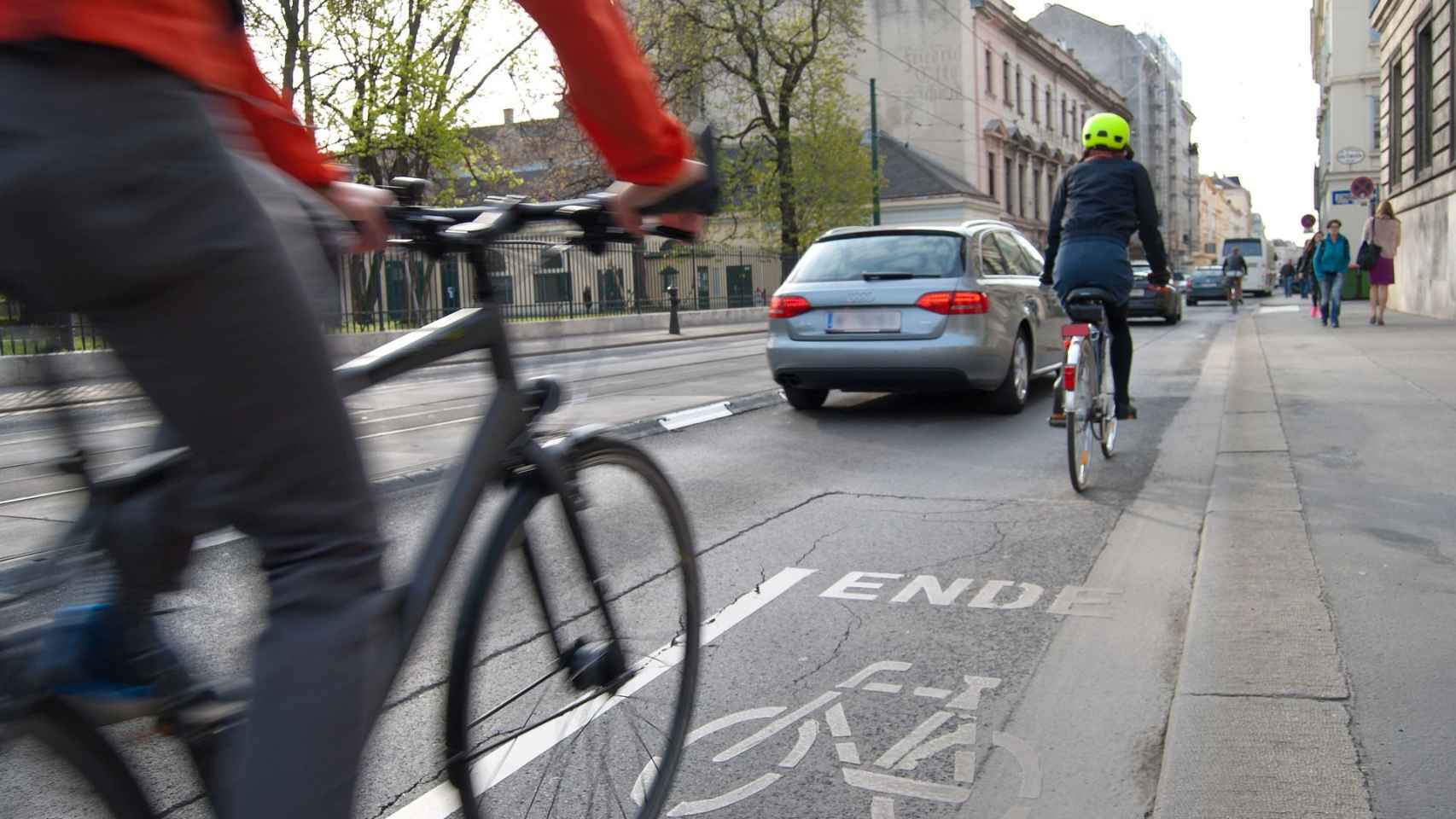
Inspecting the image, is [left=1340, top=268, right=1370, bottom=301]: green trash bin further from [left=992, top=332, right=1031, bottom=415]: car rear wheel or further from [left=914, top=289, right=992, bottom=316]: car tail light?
[left=914, top=289, right=992, bottom=316]: car tail light

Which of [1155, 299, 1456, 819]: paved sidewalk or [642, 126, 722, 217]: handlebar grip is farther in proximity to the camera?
[1155, 299, 1456, 819]: paved sidewalk

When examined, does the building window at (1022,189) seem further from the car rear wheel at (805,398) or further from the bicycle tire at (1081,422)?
the bicycle tire at (1081,422)

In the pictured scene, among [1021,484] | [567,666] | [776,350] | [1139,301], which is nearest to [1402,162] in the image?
[1139,301]

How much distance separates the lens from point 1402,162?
25031mm

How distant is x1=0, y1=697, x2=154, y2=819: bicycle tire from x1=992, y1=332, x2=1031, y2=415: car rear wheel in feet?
27.3

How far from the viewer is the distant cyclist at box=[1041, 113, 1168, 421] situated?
688cm

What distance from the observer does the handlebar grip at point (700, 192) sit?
6.26ft

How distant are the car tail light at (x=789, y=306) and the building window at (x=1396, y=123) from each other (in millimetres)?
20077

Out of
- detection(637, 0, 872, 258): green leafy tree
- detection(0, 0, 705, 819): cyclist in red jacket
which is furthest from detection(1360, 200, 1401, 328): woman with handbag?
detection(637, 0, 872, 258): green leafy tree

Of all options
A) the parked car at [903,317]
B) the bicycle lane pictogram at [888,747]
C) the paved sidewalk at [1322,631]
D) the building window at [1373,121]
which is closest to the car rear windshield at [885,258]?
the parked car at [903,317]

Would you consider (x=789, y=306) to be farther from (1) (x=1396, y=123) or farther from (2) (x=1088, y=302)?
(1) (x=1396, y=123)

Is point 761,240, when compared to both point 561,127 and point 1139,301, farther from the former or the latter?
point 1139,301

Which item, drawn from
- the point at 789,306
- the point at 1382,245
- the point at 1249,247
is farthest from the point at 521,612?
the point at 1249,247

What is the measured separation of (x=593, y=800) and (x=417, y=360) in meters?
0.87
